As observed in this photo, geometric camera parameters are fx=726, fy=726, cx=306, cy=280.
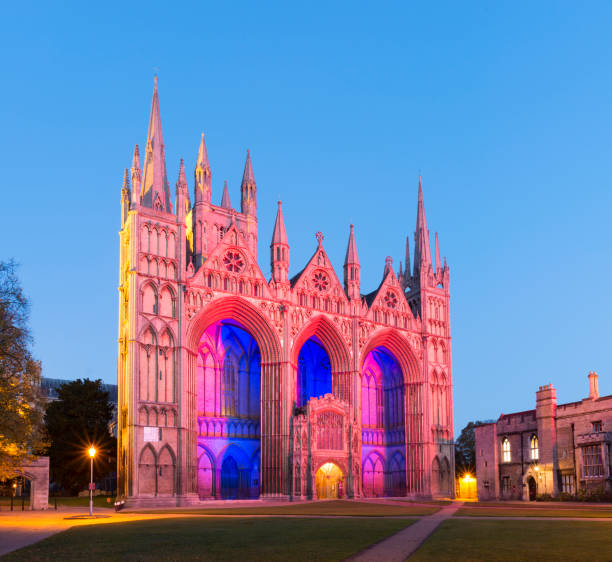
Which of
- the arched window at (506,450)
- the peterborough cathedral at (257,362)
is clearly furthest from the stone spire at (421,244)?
the arched window at (506,450)

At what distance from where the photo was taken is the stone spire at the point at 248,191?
222 feet

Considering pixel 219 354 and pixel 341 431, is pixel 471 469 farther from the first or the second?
pixel 219 354

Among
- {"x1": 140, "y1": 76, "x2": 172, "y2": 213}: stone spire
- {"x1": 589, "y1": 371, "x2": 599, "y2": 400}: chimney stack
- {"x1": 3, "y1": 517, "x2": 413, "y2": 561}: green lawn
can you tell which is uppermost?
{"x1": 140, "y1": 76, "x2": 172, "y2": 213}: stone spire

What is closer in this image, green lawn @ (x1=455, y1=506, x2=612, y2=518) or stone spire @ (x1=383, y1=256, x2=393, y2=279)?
green lawn @ (x1=455, y1=506, x2=612, y2=518)

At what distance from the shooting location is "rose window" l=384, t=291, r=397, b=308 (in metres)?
69.1

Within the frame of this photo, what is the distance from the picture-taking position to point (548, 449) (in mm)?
52812

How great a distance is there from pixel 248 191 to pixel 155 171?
11.0 m

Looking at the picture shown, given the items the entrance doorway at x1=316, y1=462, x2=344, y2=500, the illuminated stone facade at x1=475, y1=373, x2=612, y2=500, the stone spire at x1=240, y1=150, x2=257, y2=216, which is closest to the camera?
the illuminated stone facade at x1=475, y1=373, x2=612, y2=500

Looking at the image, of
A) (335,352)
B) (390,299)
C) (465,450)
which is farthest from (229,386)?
(465,450)

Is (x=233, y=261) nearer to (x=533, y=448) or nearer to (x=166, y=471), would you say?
(x=166, y=471)

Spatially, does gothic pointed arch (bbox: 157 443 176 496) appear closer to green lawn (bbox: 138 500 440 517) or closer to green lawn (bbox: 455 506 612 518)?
green lawn (bbox: 138 500 440 517)

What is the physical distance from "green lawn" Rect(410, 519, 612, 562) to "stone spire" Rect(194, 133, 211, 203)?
44.4m

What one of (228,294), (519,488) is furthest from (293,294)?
(519,488)

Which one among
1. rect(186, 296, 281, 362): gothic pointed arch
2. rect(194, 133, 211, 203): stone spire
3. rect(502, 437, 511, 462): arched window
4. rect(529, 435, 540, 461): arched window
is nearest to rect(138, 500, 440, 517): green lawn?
rect(529, 435, 540, 461): arched window
